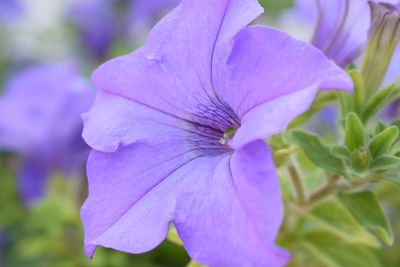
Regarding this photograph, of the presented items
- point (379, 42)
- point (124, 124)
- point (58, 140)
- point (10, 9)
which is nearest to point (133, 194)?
point (124, 124)

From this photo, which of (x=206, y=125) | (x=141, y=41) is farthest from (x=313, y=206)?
(x=141, y=41)

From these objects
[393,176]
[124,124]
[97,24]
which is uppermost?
[124,124]

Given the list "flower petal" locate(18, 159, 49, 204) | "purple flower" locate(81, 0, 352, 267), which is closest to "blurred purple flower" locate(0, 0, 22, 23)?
Answer: "flower petal" locate(18, 159, 49, 204)

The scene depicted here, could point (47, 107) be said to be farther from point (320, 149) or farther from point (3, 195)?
point (320, 149)

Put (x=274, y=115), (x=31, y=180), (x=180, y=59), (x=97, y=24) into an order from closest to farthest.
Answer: (x=274, y=115), (x=180, y=59), (x=31, y=180), (x=97, y=24)

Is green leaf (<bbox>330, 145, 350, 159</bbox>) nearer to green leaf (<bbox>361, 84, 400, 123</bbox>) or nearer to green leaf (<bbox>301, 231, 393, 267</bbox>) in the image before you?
green leaf (<bbox>361, 84, 400, 123</bbox>)

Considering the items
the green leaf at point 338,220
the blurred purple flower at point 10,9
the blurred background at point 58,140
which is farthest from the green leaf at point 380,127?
the blurred purple flower at point 10,9

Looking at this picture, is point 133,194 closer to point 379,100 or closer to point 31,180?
point 379,100
